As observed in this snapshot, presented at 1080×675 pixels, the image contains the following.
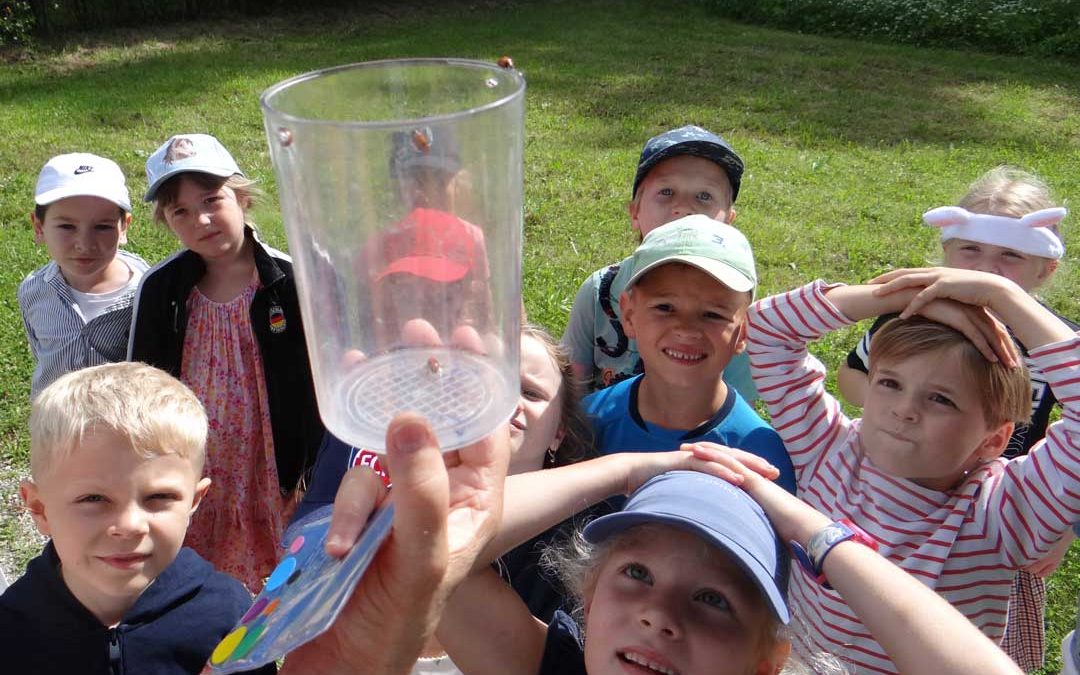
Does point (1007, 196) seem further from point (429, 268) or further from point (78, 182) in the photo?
point (78, 182)

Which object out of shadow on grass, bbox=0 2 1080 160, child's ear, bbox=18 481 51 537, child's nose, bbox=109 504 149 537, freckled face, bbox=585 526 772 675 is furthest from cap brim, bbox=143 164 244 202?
shadow on grass, bbox=0 2 1080 160

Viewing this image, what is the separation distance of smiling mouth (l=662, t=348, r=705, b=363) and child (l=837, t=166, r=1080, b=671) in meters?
0.55

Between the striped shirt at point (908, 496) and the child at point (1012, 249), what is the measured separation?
0.37 m

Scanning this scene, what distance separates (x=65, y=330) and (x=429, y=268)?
7.61 ft

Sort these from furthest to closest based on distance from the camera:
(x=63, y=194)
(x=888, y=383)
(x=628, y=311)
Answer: (x=63, y=194) < (x=628, y=311) < (x=888, y=383)

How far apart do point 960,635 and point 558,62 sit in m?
10.5

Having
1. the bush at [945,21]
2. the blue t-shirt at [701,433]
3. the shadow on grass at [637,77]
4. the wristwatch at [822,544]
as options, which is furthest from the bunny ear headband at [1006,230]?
the bush at [945,21]

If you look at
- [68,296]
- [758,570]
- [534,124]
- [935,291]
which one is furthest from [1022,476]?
[534,124]

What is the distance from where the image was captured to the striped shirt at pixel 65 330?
301 cm

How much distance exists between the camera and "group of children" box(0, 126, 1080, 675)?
1560mm

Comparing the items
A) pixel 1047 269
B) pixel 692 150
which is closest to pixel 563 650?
pixel 692 150

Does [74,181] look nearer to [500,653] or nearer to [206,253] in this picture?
[206,253]

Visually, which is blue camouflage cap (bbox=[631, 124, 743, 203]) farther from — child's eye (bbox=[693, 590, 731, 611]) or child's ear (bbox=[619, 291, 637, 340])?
child's eye (bbox=[693, 590, 731, 611])

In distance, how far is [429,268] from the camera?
128 cm
